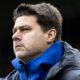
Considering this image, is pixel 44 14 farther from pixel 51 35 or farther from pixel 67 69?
pixel 67 69

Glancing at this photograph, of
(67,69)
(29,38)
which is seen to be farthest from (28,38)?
(67,69)

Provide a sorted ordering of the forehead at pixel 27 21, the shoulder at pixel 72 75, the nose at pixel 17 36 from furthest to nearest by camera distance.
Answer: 1. the forehead at pixel 27 21
2. the nose at pixel 17 36
3. the shoulder at pixel 72 75

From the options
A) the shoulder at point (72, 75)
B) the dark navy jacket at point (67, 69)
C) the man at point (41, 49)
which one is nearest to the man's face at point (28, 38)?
the man at point (41, 49)

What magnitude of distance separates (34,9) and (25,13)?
8 cm

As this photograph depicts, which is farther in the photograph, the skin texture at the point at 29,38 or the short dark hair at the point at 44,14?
the short dark hair at the point at 44,14

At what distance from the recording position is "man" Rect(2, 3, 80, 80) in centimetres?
384

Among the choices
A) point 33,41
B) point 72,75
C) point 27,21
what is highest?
point 27,21

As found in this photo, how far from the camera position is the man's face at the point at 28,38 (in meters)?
4.02

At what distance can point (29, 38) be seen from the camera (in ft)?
13.3

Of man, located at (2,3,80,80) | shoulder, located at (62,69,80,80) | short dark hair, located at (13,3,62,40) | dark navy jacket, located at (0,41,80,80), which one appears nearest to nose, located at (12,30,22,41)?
man, located at (2,3,80,80)

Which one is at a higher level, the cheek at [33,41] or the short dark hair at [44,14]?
the short dark hair at [44,14]

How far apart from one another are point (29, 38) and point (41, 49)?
139 millimetres

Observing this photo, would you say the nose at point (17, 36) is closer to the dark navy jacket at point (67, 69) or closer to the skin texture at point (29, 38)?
the skin texture at point (29, 38)

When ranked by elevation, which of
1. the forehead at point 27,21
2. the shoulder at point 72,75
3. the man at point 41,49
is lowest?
the shoulder at point 72,75
